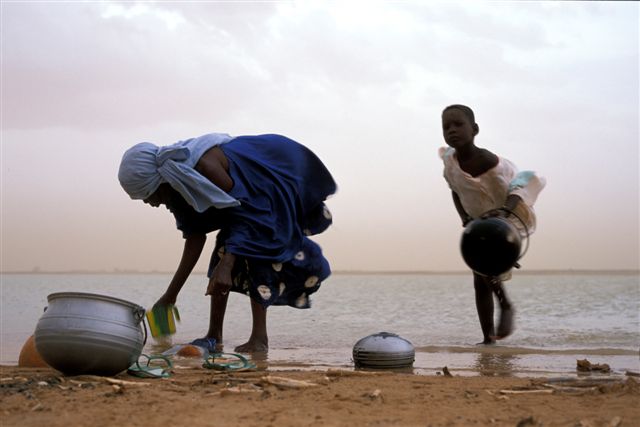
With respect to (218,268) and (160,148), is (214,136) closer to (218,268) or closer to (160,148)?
(160,148)

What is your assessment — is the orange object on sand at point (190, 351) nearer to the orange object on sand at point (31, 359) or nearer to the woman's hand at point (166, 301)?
the woman's hand at point (166, 301)

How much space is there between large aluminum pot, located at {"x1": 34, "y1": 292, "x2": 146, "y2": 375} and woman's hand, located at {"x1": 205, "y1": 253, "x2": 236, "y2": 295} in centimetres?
119

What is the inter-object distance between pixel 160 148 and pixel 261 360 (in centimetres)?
160

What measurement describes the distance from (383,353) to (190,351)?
141 centimetres

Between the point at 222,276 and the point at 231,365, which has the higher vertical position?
the point at 222,276

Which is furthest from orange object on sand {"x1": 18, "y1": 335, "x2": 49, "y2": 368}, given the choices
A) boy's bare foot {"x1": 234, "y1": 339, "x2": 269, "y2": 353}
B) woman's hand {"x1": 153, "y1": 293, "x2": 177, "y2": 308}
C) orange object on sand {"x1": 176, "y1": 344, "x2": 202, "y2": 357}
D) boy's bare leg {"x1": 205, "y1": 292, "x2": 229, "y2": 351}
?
boy's bare foot {"x1": 234, "y1": 339, "x2": 269, "y2": 353}

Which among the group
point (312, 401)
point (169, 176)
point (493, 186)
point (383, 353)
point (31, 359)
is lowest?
point (31, 359)

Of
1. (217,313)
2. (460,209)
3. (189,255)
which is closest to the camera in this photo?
(189,255)

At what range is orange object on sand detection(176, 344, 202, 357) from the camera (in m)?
4.95

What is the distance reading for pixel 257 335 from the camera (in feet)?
17.7

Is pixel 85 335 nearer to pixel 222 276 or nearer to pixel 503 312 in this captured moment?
pixel 222 276

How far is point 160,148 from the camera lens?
196 inches

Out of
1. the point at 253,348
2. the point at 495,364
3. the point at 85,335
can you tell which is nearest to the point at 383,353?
the point at 495,364

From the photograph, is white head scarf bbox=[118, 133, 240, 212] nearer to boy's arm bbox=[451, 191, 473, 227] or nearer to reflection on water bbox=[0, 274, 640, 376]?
reflection on water bbox=[0, 274, 640, 376]
